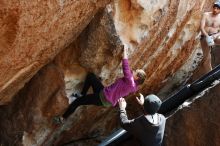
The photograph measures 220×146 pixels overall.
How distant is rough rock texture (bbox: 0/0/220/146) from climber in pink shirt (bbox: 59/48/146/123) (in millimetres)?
187

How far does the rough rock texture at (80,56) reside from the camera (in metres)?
6.20

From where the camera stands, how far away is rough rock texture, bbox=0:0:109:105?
5.68 m

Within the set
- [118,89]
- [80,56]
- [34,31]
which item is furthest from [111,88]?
[34,31]

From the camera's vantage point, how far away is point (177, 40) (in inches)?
381

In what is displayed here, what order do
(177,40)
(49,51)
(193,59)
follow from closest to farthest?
(49,51) < (177,40) < (193,59)

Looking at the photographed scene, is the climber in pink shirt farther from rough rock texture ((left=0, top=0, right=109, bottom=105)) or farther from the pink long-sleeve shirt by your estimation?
rough rock texture ((left=0, top=0, right=109, bottom=105))

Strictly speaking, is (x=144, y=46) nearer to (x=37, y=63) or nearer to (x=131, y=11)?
(x=131, y=11)

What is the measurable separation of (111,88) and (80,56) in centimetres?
82

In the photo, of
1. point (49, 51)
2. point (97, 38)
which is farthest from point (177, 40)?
point (49, 51)

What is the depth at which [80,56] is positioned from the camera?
752cm

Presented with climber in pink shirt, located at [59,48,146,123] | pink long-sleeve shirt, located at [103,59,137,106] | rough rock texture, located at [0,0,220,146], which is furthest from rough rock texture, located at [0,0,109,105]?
pink long-sleeve shirt, located at [103,59,137,106]

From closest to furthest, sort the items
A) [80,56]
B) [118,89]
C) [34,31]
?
[34,31] < [118,89] < [80,56]

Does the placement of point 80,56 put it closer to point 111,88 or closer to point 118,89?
point 111,88

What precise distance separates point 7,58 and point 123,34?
91.8 inches
